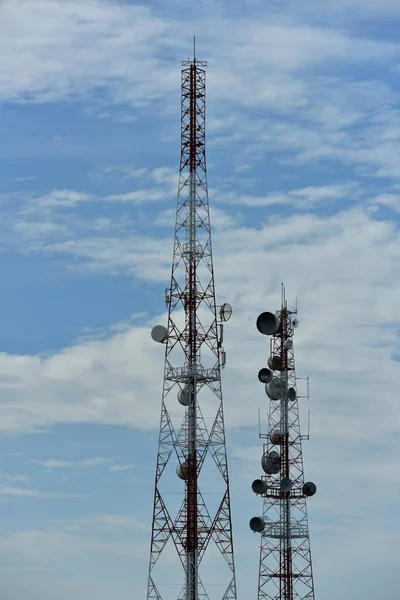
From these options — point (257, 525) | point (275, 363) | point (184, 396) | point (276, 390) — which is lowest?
point (257, 525)

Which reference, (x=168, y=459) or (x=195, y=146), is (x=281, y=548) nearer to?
(x=168, y=459)

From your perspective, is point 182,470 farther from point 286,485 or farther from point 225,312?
point 286,485

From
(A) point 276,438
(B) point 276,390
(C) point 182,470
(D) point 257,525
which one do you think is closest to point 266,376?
(B) point 276,390

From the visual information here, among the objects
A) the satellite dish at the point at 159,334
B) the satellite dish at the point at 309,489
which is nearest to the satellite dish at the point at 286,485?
the satellite dish at the point at 309,489

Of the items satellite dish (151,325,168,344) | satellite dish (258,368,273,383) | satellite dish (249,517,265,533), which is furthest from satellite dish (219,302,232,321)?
satellite dish (249,517,265,533)

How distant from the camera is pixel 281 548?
4070 inches

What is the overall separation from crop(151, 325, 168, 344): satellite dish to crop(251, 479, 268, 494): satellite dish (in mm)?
19774

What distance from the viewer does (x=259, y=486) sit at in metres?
104

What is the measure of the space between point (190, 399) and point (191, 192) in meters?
14.1

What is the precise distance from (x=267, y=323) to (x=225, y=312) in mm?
7847

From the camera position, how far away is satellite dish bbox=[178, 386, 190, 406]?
8994 cm

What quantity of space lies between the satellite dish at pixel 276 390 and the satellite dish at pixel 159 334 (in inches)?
686

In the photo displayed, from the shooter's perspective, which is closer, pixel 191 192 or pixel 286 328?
pixel 191 192

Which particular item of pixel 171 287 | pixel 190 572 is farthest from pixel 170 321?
pixel 190 572
